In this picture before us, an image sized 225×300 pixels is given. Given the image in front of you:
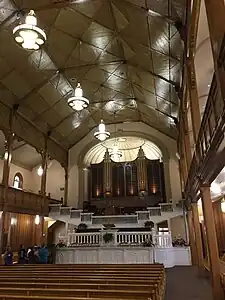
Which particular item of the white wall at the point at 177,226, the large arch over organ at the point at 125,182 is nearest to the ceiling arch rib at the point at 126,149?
the large arch over organ at the point at 125,182

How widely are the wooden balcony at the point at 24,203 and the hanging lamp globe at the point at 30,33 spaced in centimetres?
747

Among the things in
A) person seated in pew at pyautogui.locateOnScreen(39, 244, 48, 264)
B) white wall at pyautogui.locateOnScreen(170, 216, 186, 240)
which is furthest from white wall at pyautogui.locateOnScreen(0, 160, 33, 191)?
white wall at pyautogui.locateOnScreen(170, 216, 186, 240)

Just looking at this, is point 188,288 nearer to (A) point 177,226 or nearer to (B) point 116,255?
(B) point 116,255

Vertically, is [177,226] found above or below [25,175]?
below

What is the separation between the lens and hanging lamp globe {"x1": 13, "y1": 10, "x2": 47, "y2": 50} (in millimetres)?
6039

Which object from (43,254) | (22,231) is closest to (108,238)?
(43,254)

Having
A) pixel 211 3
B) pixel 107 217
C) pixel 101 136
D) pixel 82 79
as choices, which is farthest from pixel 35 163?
pixel 211 3

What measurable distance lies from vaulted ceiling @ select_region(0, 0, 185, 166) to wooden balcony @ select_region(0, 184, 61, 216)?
115 inches

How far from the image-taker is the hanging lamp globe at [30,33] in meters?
6.04

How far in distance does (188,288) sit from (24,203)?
9099mm

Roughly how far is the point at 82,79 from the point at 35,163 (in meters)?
8.35

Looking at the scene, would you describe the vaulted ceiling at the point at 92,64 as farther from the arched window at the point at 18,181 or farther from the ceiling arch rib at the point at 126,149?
the arched window at the point at 18,181

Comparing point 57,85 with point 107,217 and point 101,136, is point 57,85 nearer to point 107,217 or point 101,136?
point 101,136

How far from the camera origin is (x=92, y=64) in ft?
40.4
